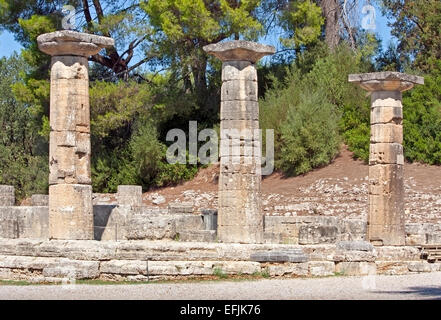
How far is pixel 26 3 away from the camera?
3688 centimetres

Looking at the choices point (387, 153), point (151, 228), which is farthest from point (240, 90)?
point (387, 153)

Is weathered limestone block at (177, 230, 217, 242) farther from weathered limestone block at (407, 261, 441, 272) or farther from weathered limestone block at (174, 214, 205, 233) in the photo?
weathered limestone block at (407, 261, 441, 272)

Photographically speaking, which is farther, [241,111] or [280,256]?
[241,111]

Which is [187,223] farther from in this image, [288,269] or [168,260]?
[288,269]

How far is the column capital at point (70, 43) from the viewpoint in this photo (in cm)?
1897

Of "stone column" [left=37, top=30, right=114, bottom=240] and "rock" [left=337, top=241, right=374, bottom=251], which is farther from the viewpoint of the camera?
"stone column" [left=37, top=30, right=114, bottom=240]

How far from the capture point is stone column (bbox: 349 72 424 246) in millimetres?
21203

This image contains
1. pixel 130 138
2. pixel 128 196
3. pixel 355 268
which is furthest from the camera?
pixel 130 138

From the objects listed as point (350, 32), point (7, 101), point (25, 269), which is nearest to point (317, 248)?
point (25, 269)

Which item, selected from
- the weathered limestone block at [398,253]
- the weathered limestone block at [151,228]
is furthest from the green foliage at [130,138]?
the weathered limestone block at [398,253]

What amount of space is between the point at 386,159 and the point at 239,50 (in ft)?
14.2

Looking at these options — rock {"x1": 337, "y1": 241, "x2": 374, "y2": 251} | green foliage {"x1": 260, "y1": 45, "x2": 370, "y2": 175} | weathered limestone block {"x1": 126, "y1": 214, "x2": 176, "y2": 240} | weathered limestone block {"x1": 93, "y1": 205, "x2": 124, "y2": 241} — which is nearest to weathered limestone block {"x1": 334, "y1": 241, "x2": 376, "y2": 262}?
rock {"x1": 337, "y1": 241, "x2": 374, "y2": 251}

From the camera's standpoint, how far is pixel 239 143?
64.7 ft

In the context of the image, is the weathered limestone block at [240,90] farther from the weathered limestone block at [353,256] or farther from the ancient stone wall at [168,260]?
the weathered limestone block at [353,256]
